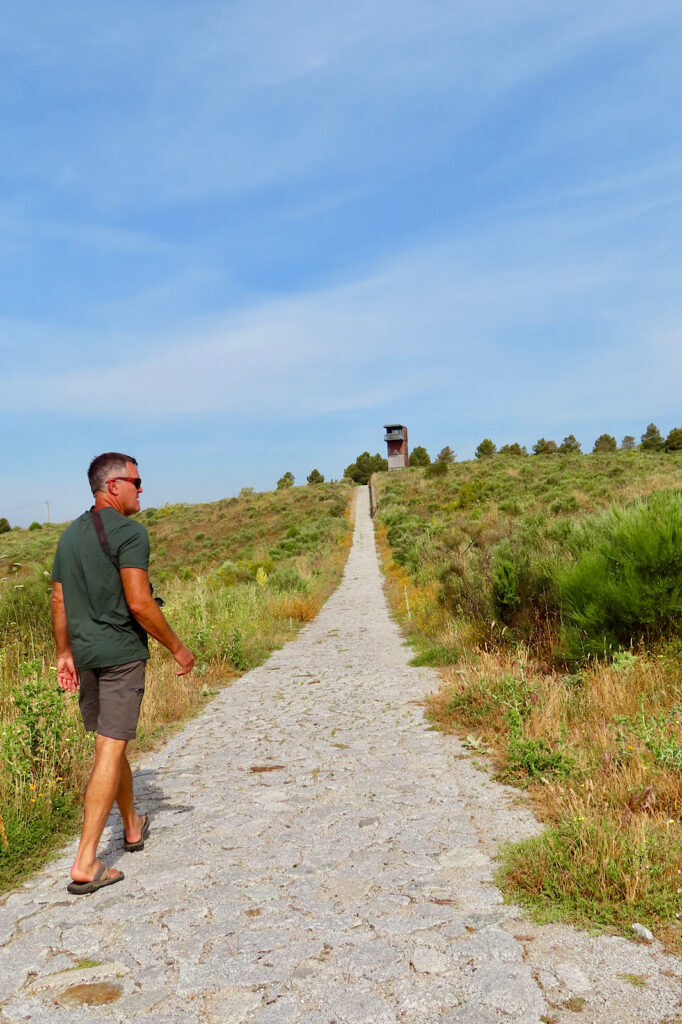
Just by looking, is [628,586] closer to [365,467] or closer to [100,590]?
[100,590]

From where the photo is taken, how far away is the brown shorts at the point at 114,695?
11.4 feet

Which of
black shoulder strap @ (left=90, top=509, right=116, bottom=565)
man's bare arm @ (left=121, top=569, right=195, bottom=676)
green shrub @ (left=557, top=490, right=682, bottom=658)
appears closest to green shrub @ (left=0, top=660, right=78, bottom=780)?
man's bare arm @ (left=121, top=569, right=195, bottom=676)

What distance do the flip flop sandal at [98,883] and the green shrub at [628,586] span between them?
14.4 ft

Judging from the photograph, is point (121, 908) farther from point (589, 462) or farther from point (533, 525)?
point (589, 462)

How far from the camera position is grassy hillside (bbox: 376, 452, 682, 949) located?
2961mm

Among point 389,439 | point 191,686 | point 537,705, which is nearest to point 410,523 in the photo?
point 191,686

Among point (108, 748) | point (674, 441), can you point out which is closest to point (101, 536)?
point (108, 748)

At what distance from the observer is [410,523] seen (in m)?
29.9

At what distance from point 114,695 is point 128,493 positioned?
108cm

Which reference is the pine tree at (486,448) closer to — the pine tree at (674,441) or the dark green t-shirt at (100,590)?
the pine tree at (674,441)

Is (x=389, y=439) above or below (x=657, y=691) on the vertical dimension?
above

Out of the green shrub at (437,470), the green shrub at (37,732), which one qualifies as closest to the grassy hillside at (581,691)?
the green shrub at (37,732)

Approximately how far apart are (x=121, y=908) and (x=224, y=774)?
202cm

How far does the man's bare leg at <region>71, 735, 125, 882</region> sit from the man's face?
4.01 ft
